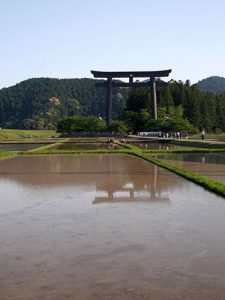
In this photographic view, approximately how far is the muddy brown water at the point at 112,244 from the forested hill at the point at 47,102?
12817 centimetres

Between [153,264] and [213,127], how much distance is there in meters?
80.7

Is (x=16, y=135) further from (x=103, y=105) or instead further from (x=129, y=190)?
(x=103, y=105)

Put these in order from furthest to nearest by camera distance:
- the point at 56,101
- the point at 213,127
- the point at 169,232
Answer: the point at 56,101 < the point at 213,127 < the point at 169,232

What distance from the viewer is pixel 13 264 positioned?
4715 mm

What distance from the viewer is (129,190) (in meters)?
10.3

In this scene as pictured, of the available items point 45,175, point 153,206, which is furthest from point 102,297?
point 45,175

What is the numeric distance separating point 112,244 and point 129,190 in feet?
15.9

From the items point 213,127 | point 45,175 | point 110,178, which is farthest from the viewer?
point 213,127

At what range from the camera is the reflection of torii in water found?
9008 millimetres

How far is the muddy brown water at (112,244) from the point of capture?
403 cm

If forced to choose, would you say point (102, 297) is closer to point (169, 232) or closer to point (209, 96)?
point (169, 232)

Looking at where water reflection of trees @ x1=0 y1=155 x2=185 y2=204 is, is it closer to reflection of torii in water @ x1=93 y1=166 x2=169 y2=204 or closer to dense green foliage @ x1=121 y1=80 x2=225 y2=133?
reflection of torii in water @ x1=93 y1=166 x2=169 y2=204

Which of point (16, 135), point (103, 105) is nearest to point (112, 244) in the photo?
point (16, 135)

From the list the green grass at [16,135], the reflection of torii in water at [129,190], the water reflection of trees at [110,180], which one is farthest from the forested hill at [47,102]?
the reflection of torii in water at [129,190]
